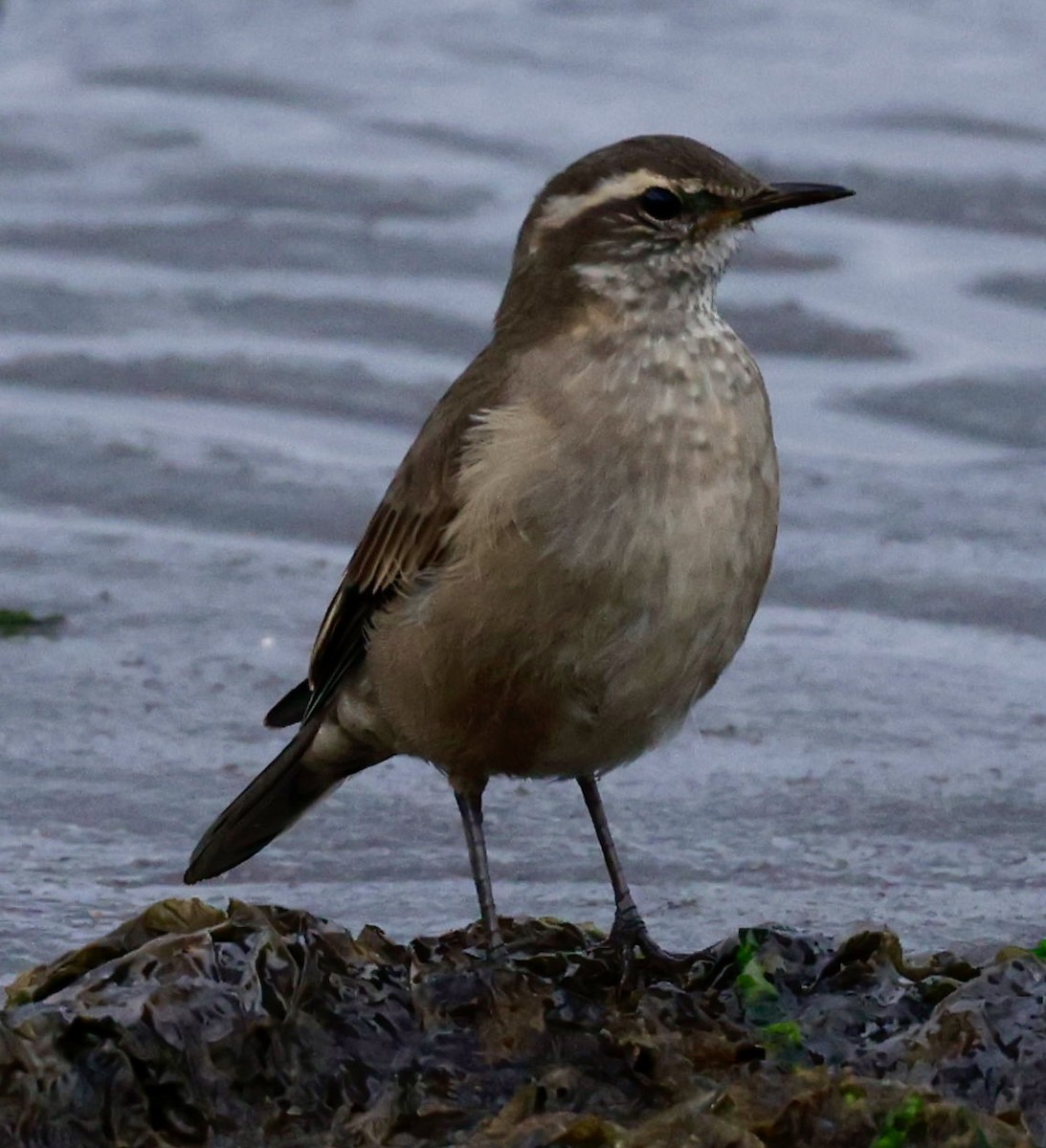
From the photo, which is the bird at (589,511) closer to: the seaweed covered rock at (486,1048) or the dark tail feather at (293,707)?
the dark tail feather at (293,707)

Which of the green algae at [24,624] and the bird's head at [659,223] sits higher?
the bird's head at [659,223]

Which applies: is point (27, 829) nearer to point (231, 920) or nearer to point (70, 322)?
point (231, 920)

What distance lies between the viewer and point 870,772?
297 inches

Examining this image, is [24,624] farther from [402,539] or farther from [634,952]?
[634,952]

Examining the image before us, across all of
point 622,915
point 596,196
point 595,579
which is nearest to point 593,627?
point 595,579

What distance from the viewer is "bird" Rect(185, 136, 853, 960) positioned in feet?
18.9

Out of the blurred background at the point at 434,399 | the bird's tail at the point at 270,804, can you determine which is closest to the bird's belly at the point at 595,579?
the bird's tail at the point at 270,804

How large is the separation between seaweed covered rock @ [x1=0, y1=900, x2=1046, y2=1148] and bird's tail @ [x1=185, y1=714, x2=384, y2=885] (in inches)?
40.7

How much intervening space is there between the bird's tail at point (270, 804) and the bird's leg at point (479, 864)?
0.40 m

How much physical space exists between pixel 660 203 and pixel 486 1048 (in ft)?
6.19

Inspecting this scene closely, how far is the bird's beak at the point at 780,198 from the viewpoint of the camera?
20.0 feet

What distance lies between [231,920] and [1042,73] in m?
10.7

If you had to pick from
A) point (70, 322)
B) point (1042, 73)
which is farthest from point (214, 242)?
point (1042, 73)

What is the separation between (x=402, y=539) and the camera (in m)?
6.32
